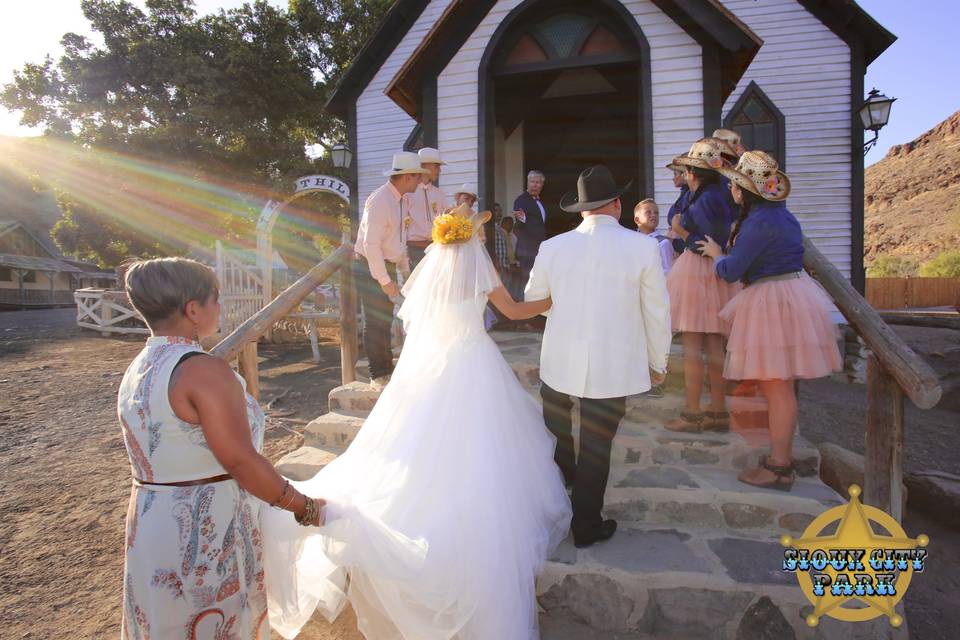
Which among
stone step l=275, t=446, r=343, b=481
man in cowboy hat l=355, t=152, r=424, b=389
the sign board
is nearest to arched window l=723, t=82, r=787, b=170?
man in cowboy hat l=355, t=152, r=424, b=389

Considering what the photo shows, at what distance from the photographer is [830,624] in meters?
2.51

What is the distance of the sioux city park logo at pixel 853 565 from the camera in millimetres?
2492

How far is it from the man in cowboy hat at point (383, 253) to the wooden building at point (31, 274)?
37.8 meters

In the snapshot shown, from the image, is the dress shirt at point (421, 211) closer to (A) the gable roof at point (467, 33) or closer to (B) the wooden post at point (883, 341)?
(A) the gable roof at point (467, 33)

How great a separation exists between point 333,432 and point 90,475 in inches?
130

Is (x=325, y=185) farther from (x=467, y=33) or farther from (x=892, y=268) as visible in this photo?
(x=892, y=268)

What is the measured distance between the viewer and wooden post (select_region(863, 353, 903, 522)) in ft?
10.0

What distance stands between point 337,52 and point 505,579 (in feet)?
68.2

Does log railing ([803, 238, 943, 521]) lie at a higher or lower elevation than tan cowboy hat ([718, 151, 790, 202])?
lower

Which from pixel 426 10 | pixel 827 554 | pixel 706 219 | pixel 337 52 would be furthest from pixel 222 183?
pixel 827 554

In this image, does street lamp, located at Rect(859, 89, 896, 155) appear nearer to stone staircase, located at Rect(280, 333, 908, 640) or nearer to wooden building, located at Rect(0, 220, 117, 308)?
stone staircase, located at Rect(280, 333, 908, 640)

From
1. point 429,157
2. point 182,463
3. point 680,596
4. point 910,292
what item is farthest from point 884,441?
point 910,292

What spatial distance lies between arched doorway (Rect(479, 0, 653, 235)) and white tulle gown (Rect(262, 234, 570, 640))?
3.85m

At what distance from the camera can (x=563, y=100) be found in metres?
8.67
